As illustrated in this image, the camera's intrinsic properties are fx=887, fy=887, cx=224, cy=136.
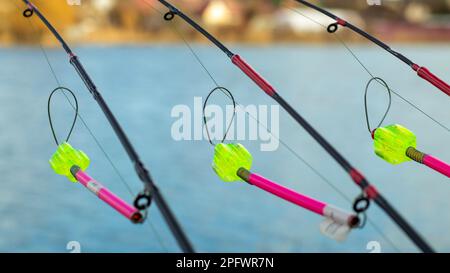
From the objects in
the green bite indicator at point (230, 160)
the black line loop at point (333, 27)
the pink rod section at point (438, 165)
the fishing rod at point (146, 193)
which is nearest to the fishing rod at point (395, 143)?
the pink rod section at point (438, 165)

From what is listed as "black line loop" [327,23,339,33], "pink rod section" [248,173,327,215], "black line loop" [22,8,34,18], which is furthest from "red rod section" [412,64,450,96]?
"black line loop" [22,8,34,18]

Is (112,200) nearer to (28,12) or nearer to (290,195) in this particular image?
(290,195)

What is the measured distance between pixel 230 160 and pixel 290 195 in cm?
58

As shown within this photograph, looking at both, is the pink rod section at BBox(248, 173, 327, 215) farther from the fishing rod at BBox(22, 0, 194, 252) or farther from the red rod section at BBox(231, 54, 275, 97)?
the fishing rod at BBox(22, 0, 194, 252)

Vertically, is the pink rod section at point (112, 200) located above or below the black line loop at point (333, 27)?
below

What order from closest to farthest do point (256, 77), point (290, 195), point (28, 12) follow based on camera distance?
point (290, 195), point (256, 77), point (28, 12)

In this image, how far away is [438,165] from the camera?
146 inches

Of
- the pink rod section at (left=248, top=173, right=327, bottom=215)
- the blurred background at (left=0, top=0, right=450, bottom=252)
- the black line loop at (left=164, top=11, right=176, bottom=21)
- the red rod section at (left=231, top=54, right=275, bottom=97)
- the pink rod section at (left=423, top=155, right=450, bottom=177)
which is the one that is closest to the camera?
the pink rod section at (left=248, top=173, right=327, bottom=215)

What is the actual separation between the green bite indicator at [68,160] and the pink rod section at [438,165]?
56.7 inches

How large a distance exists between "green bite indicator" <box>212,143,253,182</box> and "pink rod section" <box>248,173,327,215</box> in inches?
5.5

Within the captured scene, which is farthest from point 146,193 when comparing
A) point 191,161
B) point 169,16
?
point 191,161

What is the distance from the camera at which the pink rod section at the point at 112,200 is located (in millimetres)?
2791

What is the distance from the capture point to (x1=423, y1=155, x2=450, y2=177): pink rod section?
3.67 metres

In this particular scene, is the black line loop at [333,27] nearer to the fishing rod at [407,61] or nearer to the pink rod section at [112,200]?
the fishing rod at [407,61]
